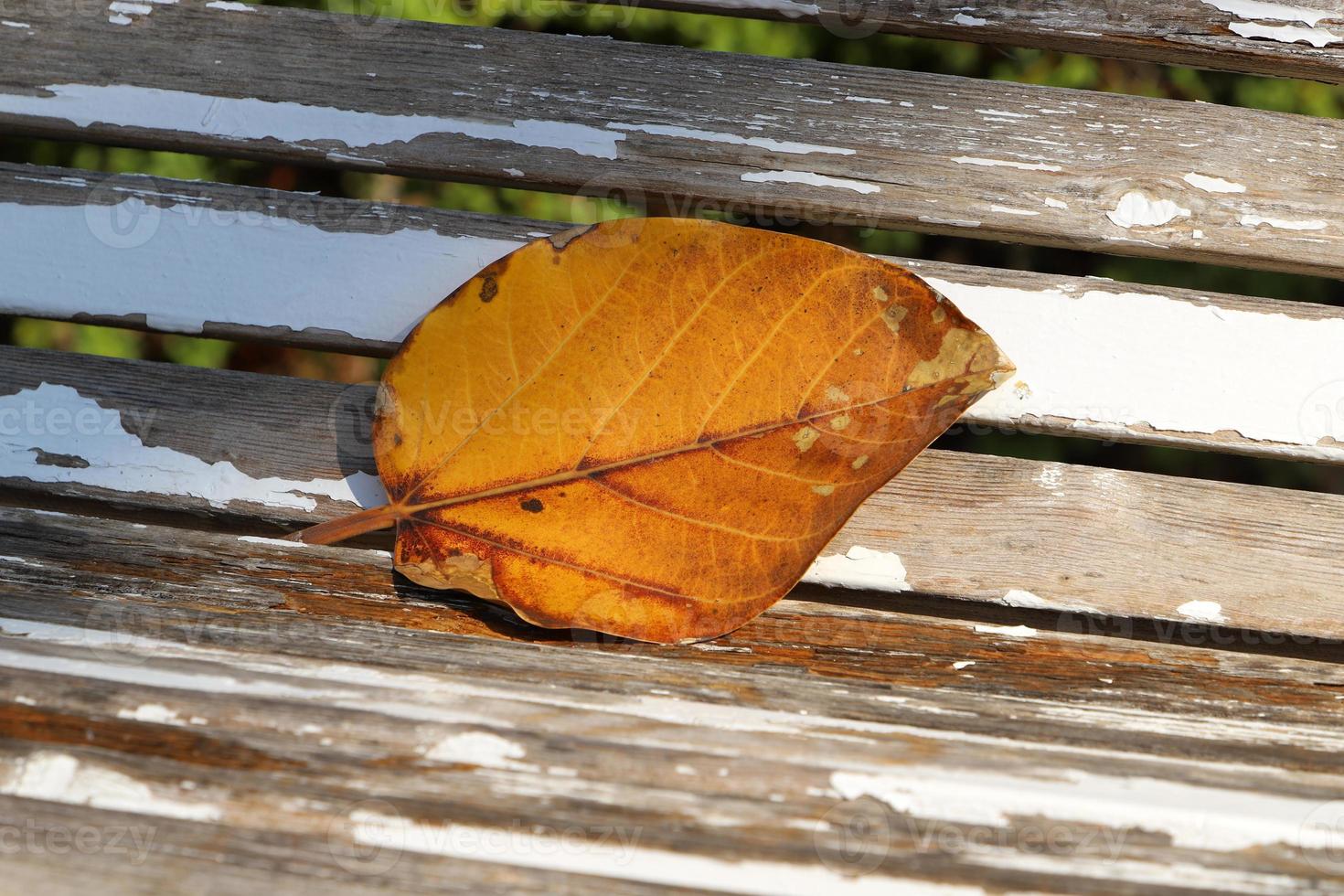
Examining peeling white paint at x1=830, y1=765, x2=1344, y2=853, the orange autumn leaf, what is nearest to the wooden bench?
the orange autumn leaf

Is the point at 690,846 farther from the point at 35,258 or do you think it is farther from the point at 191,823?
the point at 35,258

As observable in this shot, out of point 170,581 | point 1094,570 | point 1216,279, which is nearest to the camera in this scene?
point 170,581

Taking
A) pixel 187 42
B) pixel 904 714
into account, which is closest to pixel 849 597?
pixel 904 714

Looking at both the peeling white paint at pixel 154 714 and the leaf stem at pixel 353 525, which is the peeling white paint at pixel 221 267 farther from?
the peeling white paint at pixel 154 714

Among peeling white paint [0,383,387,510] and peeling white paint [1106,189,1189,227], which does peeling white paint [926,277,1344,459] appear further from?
peeling white paint [0,383,387,510]

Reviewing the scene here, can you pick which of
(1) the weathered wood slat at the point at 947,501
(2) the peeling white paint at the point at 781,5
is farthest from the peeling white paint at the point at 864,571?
(2) the peeling white paint at the point at 781,5

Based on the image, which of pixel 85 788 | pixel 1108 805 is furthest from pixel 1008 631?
pixel 85 788
